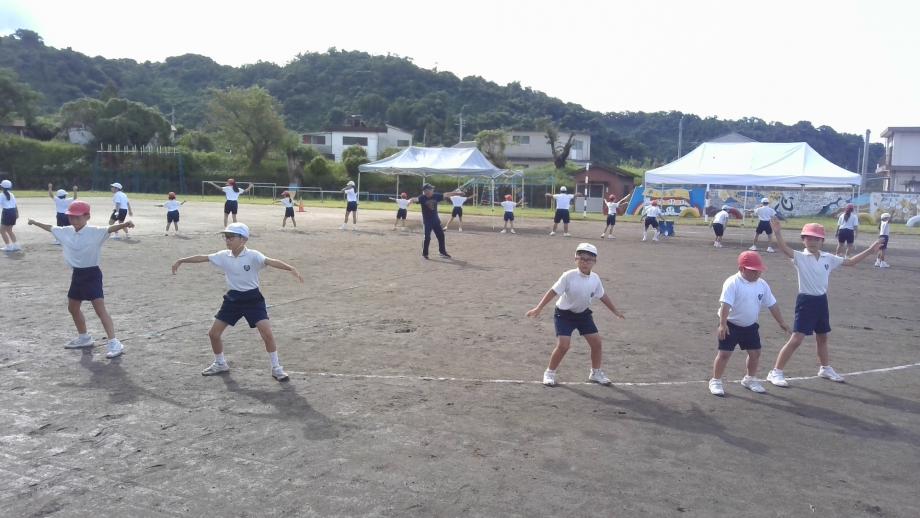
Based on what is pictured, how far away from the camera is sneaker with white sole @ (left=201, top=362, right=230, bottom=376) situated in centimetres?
680

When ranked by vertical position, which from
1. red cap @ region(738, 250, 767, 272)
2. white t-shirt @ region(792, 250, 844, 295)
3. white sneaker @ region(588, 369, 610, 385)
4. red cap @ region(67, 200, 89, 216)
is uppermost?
red cap @ region(67, 200, 89, 216)

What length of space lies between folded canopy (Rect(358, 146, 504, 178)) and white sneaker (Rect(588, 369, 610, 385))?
74.8ft

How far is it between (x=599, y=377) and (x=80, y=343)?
596 centimetres

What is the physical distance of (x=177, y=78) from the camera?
10300cm

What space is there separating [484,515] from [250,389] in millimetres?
3210

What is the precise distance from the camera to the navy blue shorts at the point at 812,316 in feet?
23.4

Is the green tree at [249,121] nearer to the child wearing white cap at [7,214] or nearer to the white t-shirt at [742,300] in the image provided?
the child wearing white cap at [7,214]

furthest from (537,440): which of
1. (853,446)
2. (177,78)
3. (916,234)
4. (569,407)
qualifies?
(177,78)

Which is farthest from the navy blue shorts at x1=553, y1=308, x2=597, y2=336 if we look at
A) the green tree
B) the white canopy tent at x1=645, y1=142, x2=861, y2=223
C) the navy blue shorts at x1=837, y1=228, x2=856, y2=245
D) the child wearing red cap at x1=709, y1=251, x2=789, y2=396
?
the green tree

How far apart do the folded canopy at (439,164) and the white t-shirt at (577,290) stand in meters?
22.8

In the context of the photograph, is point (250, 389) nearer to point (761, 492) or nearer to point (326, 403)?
point (326, 403)

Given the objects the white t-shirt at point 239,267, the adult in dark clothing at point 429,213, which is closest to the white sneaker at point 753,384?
the white t-shirt at point 239,267

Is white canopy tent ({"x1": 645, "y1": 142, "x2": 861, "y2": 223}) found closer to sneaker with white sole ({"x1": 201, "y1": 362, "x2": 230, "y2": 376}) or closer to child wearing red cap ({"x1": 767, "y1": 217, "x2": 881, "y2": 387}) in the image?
child wearing red cap ({"x1": 767, "y1": 217, "x2": 881, "y2": 387})

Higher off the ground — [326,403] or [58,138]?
[58,138]
